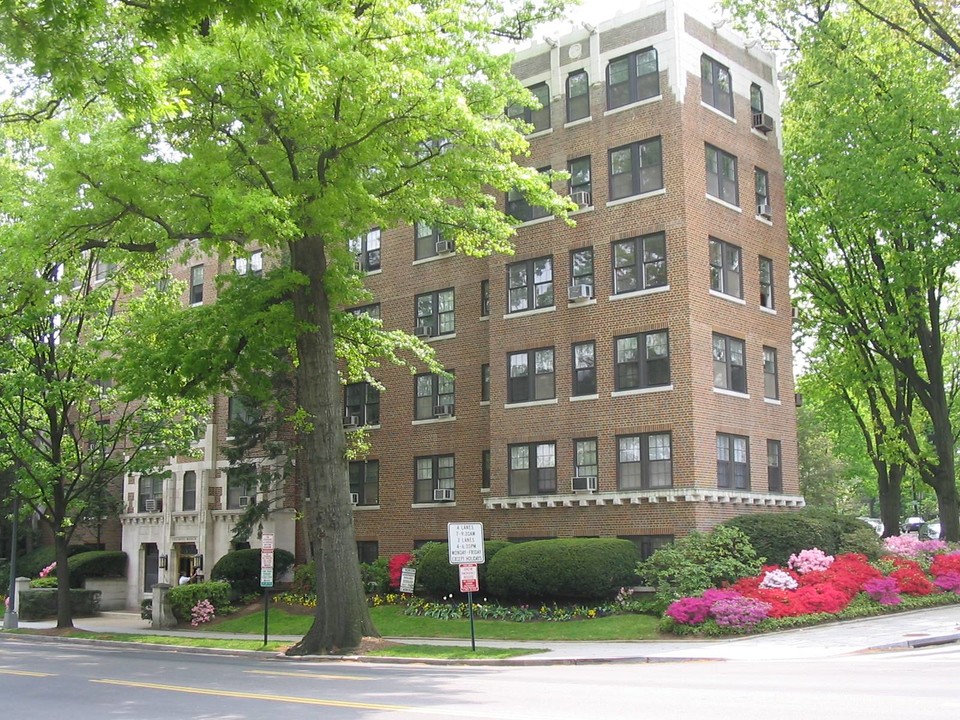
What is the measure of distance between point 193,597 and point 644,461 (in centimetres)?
1544

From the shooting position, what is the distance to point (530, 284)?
105 feet

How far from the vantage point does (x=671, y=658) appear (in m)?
18.8

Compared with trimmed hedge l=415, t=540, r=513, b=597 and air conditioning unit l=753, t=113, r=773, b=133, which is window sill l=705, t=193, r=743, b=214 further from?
trimmed hedge l=415, t=540, r=513, b=597

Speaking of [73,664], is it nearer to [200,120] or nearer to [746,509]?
[200,120]

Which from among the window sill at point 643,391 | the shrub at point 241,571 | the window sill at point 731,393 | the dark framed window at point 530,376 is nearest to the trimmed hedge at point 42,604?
the shrub at point 241,571

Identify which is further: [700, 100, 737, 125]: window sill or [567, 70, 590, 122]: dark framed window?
[567, 70, 590, 122]: dark framed window

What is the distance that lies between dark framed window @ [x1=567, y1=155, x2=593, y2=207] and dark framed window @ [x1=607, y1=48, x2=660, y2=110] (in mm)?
1833

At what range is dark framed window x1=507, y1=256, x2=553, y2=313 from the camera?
31.6 metres

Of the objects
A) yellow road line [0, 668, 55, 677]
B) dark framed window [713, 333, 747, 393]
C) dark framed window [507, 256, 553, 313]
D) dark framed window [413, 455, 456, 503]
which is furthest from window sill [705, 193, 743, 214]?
yellow road line [0, 668, 55, 677]

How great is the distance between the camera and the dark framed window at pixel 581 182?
3102cm

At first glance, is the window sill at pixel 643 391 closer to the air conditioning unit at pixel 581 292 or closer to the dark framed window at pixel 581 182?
the air conditioning unit at pixel 581 292

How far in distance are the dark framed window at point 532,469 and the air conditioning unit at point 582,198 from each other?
7198mm

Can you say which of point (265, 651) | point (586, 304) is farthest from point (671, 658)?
point (586, 304)

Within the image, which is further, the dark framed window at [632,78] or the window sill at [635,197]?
the dark framed window at [632,78]
